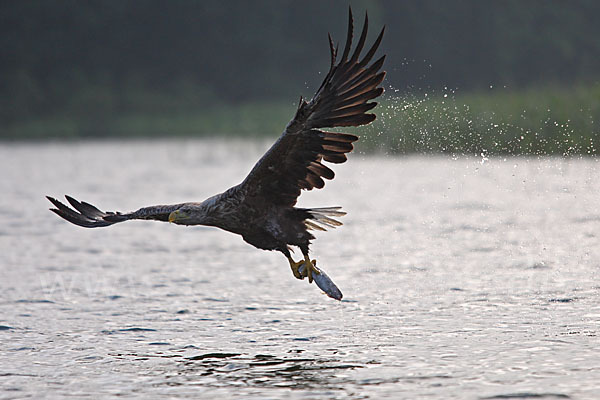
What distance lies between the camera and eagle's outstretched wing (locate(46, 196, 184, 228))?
780 cm

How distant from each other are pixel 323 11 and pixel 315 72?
4.50 m

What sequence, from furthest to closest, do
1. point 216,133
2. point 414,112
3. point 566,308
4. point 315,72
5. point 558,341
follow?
point 315,72, point 216,133, point 414,112, point 566,308, point 558,341

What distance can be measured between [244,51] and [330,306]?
48513 mm

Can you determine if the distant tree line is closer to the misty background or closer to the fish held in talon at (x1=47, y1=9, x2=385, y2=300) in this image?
the misty background

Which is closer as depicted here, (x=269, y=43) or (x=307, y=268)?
(x=307, y=268)

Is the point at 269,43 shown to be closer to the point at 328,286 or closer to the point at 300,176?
the point at 300,176

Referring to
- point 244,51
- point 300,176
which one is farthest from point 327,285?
point 244,51

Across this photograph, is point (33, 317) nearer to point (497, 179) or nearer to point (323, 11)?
point (497, 179)

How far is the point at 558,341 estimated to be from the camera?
7121 mm

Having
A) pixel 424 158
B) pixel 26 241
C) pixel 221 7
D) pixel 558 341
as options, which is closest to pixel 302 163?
pixel 558 341

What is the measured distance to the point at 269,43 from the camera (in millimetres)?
55969

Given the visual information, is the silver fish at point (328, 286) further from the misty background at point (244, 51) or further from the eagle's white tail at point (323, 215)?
the misty background at point (244, 51)

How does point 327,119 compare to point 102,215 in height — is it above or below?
above

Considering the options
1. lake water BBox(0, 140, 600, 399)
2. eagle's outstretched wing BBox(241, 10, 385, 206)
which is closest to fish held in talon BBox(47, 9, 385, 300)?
eagle's outstretched wing BBox(241, 10, 385, 206)
